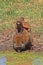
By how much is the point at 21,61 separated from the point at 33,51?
0.91 metres

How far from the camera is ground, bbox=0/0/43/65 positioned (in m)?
9.13

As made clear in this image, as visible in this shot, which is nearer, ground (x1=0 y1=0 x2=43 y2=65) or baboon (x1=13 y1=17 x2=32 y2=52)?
ground (x1=0 y1=0 x2=43 y2=65)

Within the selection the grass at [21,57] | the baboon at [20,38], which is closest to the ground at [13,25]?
the grass at [21,57]

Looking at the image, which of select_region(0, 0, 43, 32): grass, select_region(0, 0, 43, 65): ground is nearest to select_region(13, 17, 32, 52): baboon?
select_region(0, 0, 43, 65): ground

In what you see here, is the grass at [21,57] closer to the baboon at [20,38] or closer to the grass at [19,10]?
the baboon at [20,38]

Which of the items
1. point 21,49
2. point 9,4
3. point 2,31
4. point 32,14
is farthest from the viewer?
point 9,4

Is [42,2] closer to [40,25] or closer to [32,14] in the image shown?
[32,14]

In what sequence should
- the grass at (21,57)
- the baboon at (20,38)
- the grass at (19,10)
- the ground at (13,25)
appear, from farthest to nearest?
the grass at (19,10) < the baboon at (20,38) < the ground at (13,25) < the grass at (21,57)

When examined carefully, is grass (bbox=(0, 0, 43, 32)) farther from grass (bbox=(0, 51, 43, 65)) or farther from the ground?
grass (bbox=(0, 51, 43, 65))

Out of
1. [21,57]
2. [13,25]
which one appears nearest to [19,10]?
[13,25]

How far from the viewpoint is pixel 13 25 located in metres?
12.0

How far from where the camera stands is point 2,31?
11.4 m

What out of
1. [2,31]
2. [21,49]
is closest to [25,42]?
[21,49]

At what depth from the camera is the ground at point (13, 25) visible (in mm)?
9133
